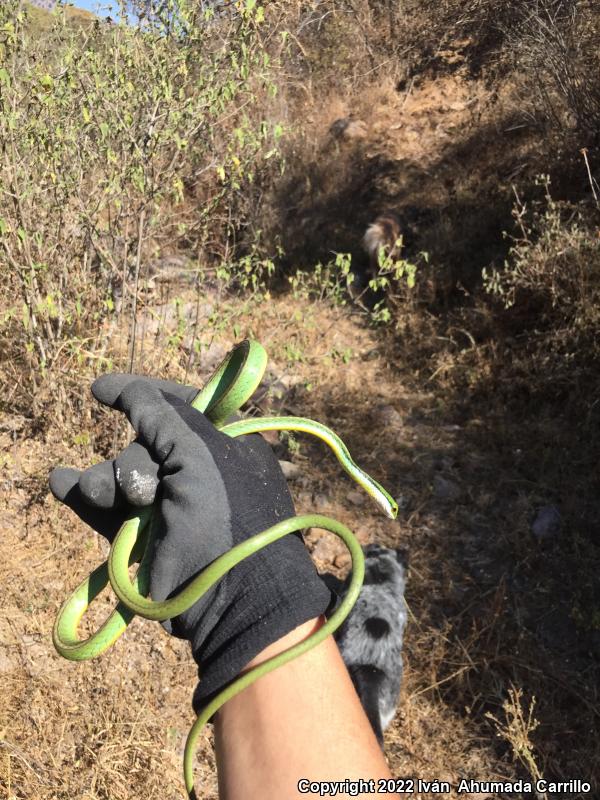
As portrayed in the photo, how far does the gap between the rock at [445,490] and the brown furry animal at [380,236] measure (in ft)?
10.1

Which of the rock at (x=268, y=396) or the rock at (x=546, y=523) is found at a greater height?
the rock at (x=268, y=396)

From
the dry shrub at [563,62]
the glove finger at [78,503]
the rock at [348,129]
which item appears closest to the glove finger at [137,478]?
the glove finger at [78,503]

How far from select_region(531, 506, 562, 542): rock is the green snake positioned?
236cm

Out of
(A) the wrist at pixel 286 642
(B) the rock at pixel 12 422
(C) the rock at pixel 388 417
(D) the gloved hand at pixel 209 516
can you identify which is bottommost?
(C) the rock at pixel 388 417

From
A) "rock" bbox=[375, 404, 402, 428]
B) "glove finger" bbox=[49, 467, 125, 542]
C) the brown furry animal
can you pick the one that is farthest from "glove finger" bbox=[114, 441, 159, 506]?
the brown furry animal

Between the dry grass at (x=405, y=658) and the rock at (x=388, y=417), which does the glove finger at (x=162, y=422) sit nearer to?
the dry grass at (x=405, y=658)

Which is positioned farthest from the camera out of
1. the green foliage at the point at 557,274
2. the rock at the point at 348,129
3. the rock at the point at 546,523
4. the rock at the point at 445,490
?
the rock at the point at 348,129

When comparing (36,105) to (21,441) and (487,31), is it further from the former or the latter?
(487,31)

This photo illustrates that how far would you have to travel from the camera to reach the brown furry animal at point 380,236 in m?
7.11

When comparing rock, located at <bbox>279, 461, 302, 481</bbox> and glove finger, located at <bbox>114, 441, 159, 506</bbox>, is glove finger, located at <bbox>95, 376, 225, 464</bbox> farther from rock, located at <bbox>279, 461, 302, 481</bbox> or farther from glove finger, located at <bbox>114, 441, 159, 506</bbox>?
rock, located at <bbox>279, 461, 302, 481</bbox>

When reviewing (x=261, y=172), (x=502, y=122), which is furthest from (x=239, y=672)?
(x=502, y=122)

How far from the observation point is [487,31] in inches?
356

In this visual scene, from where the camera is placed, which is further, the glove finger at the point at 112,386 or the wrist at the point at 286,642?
the glove finger at the point at 112,386

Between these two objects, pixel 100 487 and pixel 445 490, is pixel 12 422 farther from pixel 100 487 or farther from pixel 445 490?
pixel 445 490
